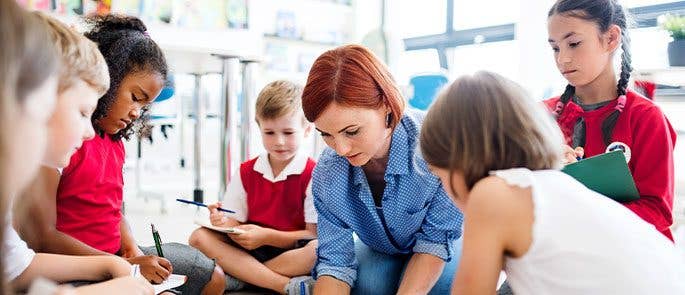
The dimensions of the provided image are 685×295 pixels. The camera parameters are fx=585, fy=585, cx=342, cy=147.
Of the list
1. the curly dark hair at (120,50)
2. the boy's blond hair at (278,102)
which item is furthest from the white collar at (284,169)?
the curly dark hair at (120,50)

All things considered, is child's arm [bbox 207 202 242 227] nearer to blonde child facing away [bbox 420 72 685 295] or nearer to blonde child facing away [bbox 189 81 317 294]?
blonde child facing away [bbox 189 81 317 294]

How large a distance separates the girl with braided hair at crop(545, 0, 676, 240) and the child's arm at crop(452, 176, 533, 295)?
0.49m

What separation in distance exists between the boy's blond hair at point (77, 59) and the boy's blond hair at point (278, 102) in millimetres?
738

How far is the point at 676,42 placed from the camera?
90.5 inches

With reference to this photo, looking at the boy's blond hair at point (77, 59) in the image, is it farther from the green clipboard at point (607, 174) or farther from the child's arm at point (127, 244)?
the green clipboard at point (607, 174)

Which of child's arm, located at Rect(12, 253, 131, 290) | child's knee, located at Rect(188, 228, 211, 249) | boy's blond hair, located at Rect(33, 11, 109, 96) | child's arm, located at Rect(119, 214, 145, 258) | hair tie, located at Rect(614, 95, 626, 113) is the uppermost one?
boy's blond hair, located at Rect(33, 11, 109, 96)

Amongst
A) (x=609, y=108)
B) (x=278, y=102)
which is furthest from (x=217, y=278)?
(x=609, y=108)

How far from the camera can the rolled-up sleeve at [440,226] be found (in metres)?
1.35

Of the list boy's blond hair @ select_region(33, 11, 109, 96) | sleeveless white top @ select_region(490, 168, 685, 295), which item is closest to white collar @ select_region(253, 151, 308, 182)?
boy's blond hair @ select_region(33, 11, 109, 96)

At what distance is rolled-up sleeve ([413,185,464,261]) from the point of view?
1347mm

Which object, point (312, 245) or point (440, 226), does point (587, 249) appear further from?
point (312, 245)

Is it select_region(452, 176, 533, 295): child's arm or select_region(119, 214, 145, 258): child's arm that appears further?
select_region(119, 214, 145, 258): child's arm

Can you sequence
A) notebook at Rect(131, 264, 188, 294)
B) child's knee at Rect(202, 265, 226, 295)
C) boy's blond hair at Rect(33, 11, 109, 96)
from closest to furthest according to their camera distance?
boy's blond hair at Rect(33, 11, 109, 96)
notebook at Rect(131, 264, 188, 294)
child's knee at Rect(202, 265, 226, 295)

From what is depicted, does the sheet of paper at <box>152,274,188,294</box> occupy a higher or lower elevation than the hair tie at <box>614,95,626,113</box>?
lower
